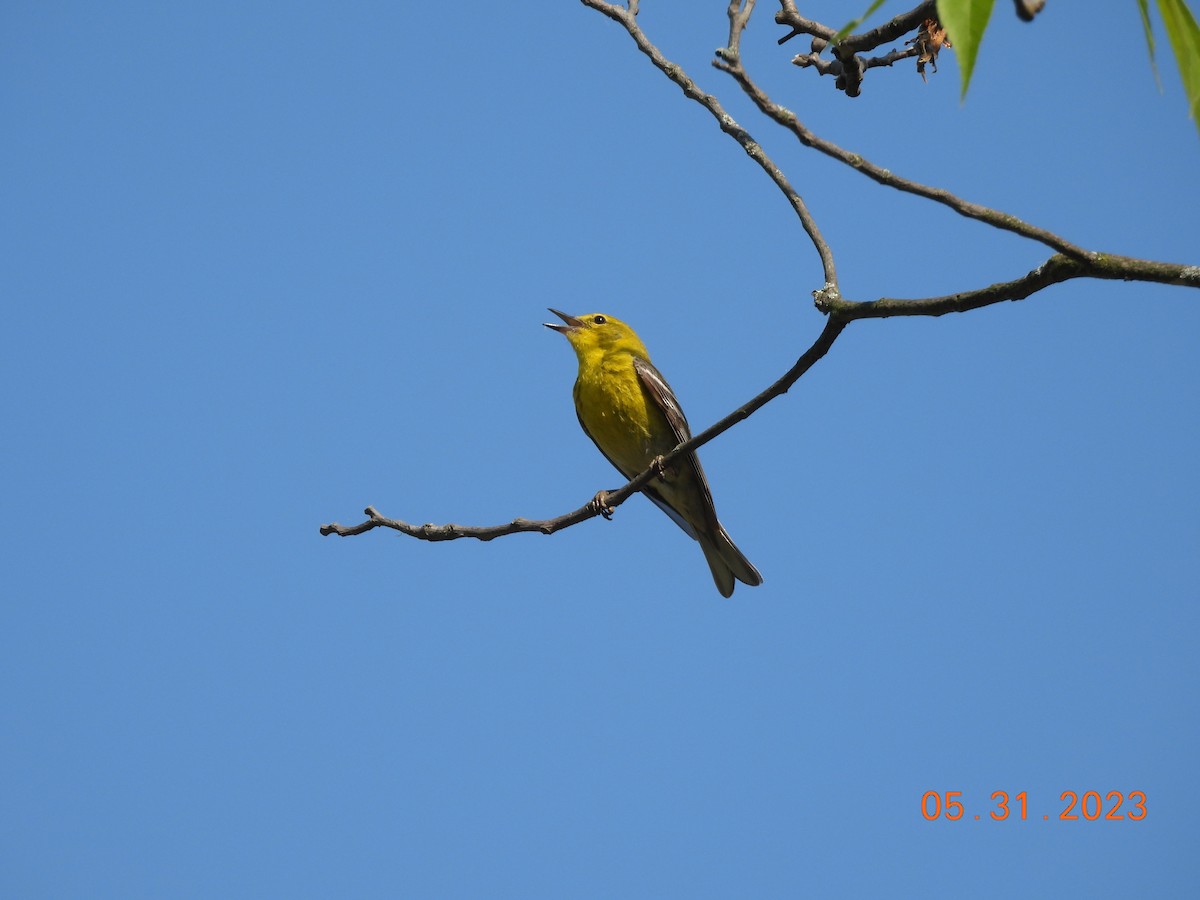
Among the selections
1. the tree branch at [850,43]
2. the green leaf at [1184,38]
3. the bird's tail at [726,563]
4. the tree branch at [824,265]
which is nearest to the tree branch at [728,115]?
the tree branch at [824,265]

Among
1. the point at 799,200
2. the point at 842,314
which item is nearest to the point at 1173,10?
the point at 842,314

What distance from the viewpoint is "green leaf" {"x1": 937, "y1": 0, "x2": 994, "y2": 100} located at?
61.7 inches

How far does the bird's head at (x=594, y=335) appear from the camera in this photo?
8.64m

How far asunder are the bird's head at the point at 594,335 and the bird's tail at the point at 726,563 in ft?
5.26

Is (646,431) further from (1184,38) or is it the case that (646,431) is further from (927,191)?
(1184,38)

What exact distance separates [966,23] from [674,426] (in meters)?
6.58

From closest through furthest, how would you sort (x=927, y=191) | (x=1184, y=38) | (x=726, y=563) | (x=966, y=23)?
1. (x=966, y=23)
2. (x=1184, y=38)
3. (x=927, y=191)
4. (x=726, y=563)

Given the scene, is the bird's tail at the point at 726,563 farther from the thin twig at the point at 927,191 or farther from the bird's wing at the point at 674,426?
the thin twig at the point at 927,191

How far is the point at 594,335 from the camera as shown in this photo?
8.73 metres

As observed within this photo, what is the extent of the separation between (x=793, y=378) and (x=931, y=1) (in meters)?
1.67

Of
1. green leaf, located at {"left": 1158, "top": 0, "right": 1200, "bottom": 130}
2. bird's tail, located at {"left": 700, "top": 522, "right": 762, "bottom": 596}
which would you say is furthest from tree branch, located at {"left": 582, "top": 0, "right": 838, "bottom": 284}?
bird's tail, located at {"left": 700, "top": 522, "right": 762, "bottom": 596}

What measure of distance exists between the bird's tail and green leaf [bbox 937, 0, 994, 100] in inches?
270

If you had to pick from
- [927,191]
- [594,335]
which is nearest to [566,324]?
[594,335]

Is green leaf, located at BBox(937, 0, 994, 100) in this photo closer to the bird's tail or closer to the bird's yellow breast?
the bird's yellow breast
